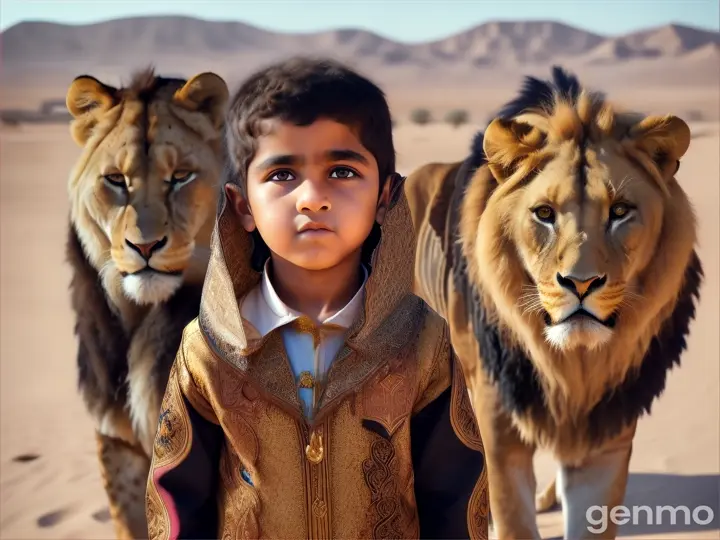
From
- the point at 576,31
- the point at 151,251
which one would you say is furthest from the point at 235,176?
the point at 576,31

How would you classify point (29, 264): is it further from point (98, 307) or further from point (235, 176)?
point (235, 176)

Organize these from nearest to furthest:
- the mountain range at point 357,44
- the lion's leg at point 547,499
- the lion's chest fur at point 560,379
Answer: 1. the lion's chest fur at point 560,379
2. the lion's leg at point 547,499
3. the mountain range at point 357,44

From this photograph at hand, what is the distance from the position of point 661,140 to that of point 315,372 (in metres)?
1.88

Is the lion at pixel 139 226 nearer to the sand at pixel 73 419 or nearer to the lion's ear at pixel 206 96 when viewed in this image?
the lion's ear at pixel 206 96

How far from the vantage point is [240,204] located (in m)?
2.03

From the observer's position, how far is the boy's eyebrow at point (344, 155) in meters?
1.87

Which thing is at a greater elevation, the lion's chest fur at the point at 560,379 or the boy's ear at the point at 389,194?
the boy's ear at the point at 389,194

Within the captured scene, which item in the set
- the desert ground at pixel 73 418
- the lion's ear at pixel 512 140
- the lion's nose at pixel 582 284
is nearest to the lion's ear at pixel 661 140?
the lion's ear at pixel 512 140

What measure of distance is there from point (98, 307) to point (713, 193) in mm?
4705

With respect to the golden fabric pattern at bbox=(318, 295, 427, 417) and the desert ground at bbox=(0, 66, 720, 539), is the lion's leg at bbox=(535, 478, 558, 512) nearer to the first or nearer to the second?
the desert ground at bbox=(0, 66, 720, 539)

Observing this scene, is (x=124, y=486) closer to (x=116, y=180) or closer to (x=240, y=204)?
(x=116, y=180)

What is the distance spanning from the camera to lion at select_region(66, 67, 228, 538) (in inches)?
138

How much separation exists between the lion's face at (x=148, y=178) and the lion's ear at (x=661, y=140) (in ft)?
4.82

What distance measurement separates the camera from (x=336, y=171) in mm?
1896
